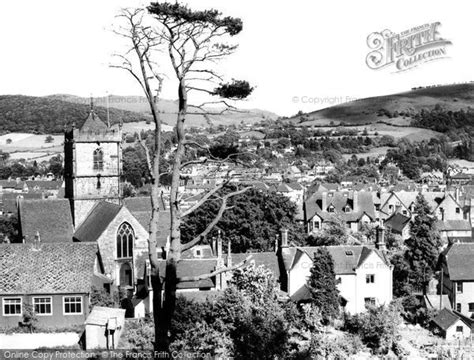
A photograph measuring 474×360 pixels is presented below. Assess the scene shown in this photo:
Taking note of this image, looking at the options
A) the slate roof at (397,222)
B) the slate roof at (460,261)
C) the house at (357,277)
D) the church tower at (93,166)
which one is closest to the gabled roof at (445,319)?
the house at (357,277)

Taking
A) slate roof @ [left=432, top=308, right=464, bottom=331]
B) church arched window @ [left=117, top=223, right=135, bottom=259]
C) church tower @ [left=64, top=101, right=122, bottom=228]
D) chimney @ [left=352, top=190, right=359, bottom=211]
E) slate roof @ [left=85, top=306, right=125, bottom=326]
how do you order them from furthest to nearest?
chimney @ [left=352, top=190, right=359, bottom=211], church tower @ [left=64, top=101, right=122, bottom=228], church arched window @ [left=117, top=223, right=135, bottom=259], slate roof @ [left=432, top=308, right=464, bottom=331], slate roof @ [left=85, top=306, right=125, bottom=326]

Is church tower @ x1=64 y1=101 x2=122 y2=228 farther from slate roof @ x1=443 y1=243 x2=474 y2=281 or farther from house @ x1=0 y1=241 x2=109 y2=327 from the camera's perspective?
slate roof @ x1=443 y1=243 x2=474 y2=281

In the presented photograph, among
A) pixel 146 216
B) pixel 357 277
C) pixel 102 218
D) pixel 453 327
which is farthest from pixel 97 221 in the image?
pixel 453 327

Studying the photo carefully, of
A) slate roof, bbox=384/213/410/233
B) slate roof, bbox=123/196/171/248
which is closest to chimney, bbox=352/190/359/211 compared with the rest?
slate roof, bbox=384/213/410/233

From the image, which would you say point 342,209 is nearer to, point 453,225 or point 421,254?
point 453,225

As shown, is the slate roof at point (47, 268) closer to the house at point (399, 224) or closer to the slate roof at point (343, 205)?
the house at point (399, 224)

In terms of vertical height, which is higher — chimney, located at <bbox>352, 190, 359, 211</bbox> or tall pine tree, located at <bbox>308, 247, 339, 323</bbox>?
chimney, located at <bbox>352, 190, 359, 211</bbox>
